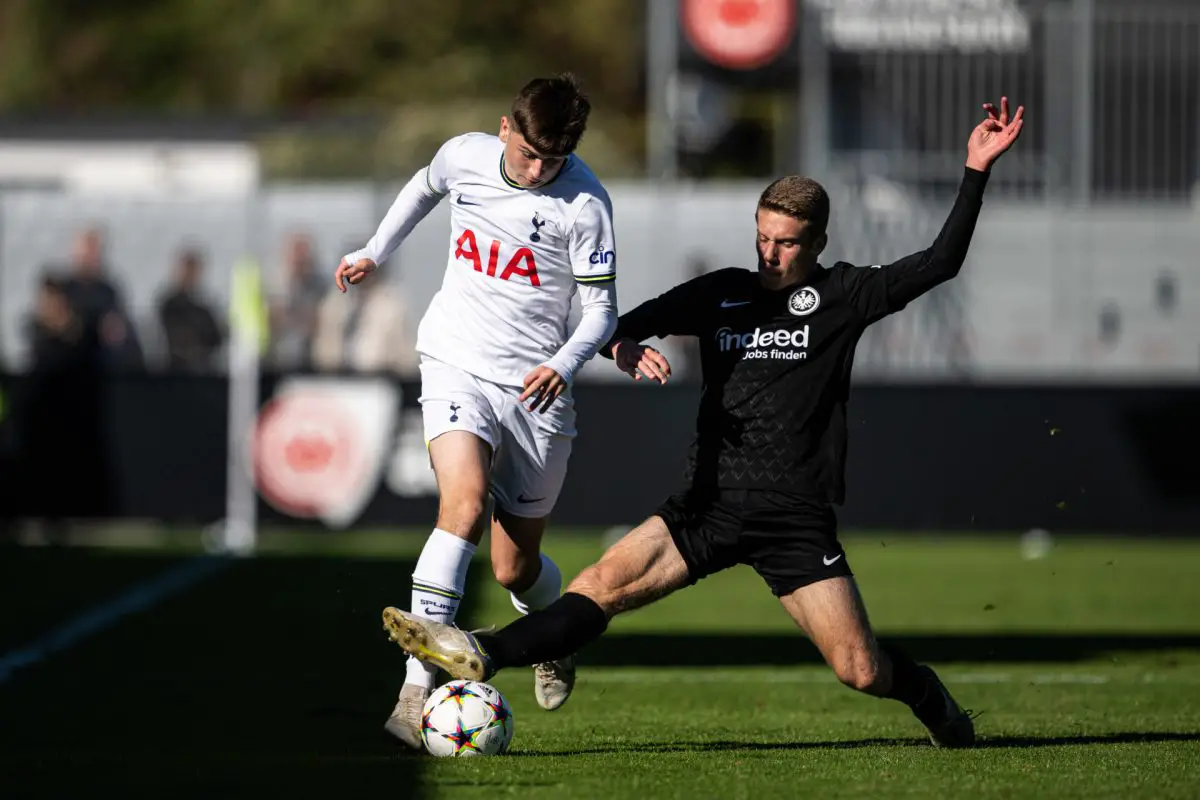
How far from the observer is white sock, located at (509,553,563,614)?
26.0 feet

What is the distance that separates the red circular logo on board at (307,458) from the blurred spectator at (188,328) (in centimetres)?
183

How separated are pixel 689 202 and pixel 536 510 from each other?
1156cm

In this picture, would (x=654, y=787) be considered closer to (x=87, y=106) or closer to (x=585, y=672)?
(x=585, y=672)

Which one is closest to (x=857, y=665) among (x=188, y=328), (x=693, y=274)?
(x=693, y=274)

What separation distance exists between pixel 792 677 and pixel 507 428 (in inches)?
102

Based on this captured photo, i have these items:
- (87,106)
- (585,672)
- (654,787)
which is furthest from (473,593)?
(87,106)

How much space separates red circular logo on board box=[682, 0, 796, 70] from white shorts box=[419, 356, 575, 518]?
13.7 meters

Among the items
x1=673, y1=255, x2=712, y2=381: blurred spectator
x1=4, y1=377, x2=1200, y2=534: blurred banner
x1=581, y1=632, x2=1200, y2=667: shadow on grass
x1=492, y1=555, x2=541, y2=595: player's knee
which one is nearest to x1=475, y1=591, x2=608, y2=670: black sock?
x1=492, y1=555, x2=541, y2=595: player's knee

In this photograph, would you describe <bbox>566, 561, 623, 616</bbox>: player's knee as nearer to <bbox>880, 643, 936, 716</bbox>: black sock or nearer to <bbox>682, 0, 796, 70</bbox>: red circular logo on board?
<bbox>880, 643, 936, 716</bbox>: black sock

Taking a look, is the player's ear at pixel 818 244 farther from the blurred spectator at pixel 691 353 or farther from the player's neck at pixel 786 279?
the blurred spectator at pixel 691 353

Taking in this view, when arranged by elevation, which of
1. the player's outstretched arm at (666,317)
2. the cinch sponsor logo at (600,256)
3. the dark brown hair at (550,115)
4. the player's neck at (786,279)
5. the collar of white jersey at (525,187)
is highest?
the dark brown hair at (550,115)

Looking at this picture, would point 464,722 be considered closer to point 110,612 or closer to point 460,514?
point 460,514

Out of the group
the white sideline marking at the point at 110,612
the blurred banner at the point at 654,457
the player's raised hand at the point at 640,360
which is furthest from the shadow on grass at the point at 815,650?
the blurred banner at the point at 654,457

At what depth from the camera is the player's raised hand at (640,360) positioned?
6711mm
